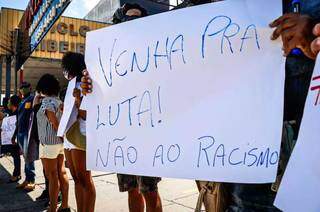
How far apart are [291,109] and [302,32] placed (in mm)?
275

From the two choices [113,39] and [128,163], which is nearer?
[128,163]

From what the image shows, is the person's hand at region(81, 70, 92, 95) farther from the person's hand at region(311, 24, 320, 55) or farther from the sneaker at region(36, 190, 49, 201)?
the sneaker at region(36, 190, 49, 201)

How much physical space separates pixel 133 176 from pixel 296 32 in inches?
61.3

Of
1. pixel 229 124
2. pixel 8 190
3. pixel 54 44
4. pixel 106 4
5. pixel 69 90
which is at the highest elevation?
pixel 106 4

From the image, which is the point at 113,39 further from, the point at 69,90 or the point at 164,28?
the point at 69,90

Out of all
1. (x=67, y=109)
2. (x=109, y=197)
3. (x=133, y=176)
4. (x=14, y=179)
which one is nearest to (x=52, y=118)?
(x=67, y=109)

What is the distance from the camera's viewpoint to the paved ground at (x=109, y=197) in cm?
358

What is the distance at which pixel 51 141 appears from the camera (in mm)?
3309

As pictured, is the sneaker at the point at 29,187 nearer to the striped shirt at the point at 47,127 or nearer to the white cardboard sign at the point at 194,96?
the striped shirt at the point at 47,127

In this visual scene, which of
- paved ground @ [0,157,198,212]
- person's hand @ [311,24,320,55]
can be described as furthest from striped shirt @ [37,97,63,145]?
person's hand @ [311,24,320,55]

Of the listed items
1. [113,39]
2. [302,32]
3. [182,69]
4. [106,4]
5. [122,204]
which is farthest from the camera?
[106,4]

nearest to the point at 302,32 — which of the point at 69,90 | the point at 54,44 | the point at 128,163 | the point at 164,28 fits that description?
the point at 164,28

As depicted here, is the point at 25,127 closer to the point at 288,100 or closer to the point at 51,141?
the point at 51,141

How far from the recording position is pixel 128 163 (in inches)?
53.3
